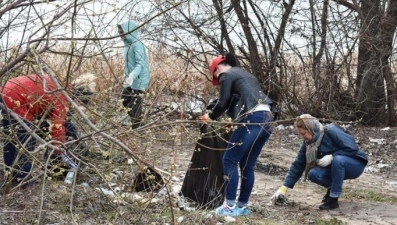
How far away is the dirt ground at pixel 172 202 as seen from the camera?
5152 mm

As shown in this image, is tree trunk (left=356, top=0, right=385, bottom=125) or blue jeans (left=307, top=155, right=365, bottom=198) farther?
tree trunk (left=356, top=0, right=385, bottom=125)

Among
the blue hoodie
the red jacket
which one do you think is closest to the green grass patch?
the blue hoodie

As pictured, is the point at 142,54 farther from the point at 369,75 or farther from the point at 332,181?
the point at 369,75

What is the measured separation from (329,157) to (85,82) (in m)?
2.66

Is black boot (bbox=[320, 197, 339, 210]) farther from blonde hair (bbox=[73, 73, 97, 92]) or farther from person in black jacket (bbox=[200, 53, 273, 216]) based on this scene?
blonde hair (bbox=[73, 73, 97, 92])

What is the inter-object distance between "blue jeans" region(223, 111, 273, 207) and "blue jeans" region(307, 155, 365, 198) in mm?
905

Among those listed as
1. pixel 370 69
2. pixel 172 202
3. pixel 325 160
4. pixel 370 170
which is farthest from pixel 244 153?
pixel 370 69

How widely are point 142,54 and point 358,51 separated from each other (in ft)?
17.5

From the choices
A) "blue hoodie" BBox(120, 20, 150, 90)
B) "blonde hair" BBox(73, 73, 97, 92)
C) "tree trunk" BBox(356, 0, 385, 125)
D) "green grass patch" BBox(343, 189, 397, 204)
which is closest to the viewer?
"blonde hair" BBox(73, 73, 97, 92)

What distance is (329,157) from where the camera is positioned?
274 inches

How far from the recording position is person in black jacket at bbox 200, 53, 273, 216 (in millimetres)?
6051

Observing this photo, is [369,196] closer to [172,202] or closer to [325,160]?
[325,160]

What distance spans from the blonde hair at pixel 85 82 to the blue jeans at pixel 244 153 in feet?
4.14

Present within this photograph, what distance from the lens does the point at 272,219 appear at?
6.34m
